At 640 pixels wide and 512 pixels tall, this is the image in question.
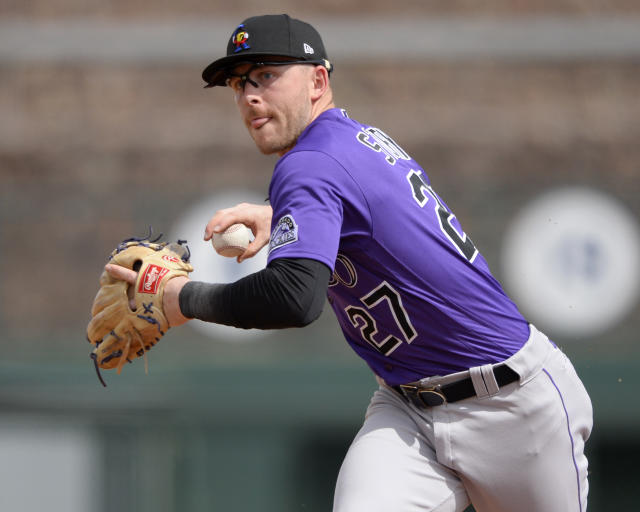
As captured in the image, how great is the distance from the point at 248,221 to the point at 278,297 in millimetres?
668

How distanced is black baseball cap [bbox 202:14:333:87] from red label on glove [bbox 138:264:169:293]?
1.86ft

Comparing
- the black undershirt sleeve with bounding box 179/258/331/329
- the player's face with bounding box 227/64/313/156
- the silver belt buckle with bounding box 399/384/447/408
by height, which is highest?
the player's face with bounding box 227/64/313/156

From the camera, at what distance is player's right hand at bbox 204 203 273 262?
279 centimetres

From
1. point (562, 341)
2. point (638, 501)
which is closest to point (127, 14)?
point (562, 341)

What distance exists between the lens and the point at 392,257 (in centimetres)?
254

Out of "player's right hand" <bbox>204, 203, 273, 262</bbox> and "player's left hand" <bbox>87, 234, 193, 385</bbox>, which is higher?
"player's right hand" <bbox>204, 203, 273, 262</bbox>

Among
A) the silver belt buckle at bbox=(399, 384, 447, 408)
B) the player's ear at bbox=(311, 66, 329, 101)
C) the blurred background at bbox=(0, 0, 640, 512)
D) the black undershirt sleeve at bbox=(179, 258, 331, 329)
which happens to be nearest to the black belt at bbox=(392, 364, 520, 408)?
the silver belt buckle at bbox=(399, 384, 447, 408)

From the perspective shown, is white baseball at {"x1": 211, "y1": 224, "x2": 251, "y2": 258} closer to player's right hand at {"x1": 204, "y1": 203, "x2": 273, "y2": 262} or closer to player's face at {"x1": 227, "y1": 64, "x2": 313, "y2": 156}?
player's right hand at {"x1": 204, "y1": 203, "x2": 273, "y2": 262}

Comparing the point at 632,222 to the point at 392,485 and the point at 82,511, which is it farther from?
the point at 392,485

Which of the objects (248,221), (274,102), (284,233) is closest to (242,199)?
(248,221)

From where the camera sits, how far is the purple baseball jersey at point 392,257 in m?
2.42

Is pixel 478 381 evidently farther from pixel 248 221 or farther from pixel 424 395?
pixel 248 221

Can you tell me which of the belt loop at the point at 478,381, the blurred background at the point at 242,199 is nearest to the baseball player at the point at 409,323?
the belt loop at the point at 478,381

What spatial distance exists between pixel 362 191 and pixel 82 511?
10.8ft
